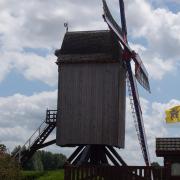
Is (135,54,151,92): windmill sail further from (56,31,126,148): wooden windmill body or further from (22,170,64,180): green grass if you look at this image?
(22,170,64,180): green grass

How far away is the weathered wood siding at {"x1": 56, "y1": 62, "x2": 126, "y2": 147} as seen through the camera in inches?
1389

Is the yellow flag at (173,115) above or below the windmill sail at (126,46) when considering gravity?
below

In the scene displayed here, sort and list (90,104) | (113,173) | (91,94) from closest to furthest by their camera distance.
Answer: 1. (113,173)
2. (90,104)
3. (91,94)

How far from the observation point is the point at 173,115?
118 feet

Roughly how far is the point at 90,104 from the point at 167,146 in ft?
18.7

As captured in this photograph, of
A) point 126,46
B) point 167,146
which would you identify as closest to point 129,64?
point 126,46

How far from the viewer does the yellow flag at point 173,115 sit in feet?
Result: 118

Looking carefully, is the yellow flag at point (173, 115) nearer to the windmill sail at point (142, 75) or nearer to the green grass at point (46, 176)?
the windmill sail at point (142, 75)

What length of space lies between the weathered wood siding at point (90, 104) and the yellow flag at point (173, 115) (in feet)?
9.35

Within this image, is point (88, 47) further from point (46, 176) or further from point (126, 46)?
point (46, 176)

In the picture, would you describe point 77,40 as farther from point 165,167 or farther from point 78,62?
point 165,167

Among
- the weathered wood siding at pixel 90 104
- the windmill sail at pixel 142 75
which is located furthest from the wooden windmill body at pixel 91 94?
the windmill sail at pixel 142 75


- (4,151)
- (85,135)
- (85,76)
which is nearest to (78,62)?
(85,76)

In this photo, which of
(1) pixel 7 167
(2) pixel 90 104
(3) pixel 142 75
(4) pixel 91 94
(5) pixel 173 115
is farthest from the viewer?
(3) pixel 142 75
